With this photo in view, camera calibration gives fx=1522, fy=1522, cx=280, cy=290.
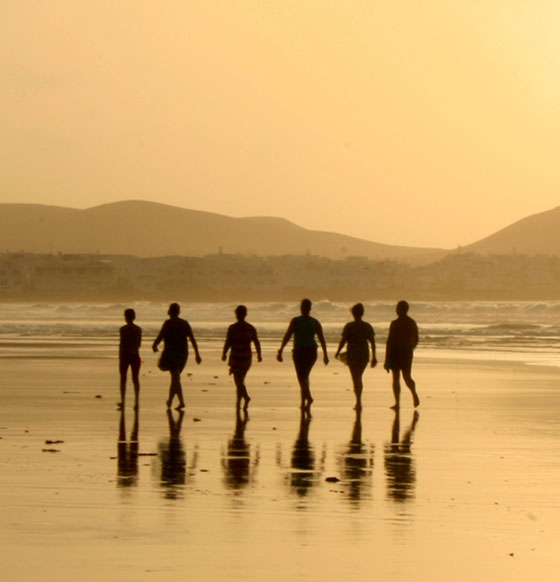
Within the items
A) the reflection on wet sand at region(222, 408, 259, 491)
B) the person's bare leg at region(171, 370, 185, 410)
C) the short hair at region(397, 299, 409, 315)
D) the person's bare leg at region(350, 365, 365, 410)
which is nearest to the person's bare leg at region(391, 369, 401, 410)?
the person's bare leg at region(350, 365, 365, 410)

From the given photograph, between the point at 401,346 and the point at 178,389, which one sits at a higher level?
the point at 401,346

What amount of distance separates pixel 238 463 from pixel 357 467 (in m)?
1.18

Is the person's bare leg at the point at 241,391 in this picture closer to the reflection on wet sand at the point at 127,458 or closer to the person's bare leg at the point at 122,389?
the person's bare leg at the point at 122,389

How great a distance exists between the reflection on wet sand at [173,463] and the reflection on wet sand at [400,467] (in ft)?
5.87

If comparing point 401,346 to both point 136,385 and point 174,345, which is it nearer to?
point 174,345

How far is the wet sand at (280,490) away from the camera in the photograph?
9.53m

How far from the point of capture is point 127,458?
15.1m

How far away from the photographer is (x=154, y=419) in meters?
19.8

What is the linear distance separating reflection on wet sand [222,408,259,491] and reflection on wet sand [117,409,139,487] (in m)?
0.84

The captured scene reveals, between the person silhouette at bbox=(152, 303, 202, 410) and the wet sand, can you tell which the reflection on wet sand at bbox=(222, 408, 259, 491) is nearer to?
the wet sand

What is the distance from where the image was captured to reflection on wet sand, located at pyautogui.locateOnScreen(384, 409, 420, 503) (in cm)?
1259

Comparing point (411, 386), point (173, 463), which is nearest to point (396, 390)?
point (411, 386)

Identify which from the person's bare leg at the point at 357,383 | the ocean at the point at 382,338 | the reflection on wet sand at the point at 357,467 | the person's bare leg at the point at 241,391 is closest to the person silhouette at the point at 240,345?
the person's bare leg at the point at 241,391

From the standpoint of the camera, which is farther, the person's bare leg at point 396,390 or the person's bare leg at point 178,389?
the person's bare leg at point 396,390
